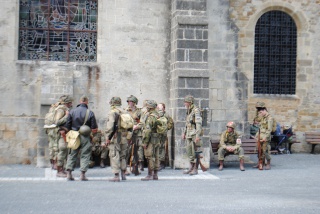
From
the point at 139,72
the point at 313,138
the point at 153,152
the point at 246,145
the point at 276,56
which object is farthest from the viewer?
the point at 276,56

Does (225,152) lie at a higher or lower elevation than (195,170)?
higher

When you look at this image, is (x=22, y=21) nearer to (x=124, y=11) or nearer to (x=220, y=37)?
(x=124, y=11)

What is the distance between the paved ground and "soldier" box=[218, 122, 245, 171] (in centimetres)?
56

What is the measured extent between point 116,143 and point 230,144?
4.23 meters

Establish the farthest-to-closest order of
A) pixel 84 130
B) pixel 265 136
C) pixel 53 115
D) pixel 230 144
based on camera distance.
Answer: pixel 230 144
pixel 265 136
pixel 53 115
pixel 84 130

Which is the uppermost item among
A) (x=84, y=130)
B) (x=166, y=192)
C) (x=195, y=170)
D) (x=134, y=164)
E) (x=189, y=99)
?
(x=189, y=99)

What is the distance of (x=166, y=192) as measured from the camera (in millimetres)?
10898

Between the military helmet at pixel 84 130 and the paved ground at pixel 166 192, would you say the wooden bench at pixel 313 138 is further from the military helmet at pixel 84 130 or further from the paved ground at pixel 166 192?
the military helmet at pixel 84 130

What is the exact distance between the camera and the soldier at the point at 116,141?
12.5 meters

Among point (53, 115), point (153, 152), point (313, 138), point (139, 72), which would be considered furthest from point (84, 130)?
point (313, 138)

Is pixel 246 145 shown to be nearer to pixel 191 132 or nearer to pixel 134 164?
pixel 191 132

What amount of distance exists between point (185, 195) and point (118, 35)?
268 inches

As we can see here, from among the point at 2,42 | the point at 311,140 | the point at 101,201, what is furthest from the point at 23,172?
the point at 311,140

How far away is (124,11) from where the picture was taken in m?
16.0
